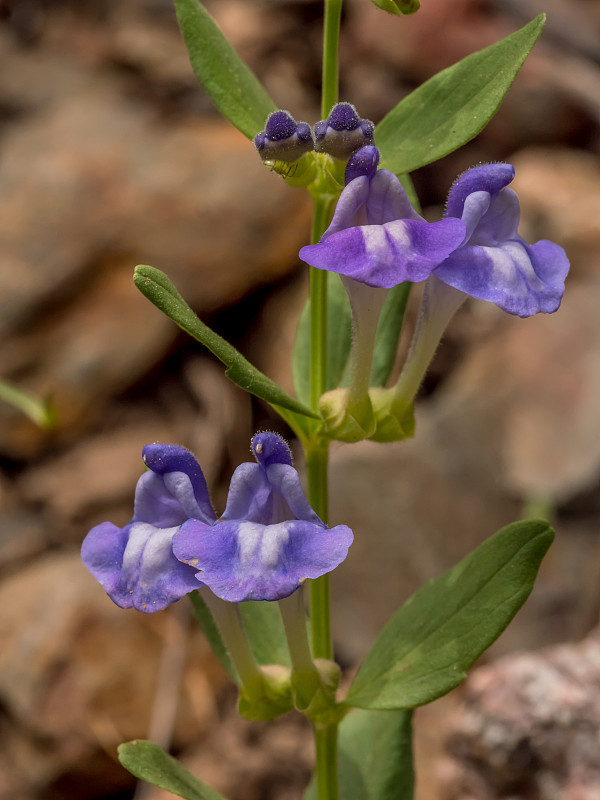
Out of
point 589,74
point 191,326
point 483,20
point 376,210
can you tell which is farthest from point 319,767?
point 483,20

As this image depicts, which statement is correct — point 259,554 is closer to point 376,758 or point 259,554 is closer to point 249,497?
point 249,497

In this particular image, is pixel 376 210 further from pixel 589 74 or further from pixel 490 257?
pixel 589 74

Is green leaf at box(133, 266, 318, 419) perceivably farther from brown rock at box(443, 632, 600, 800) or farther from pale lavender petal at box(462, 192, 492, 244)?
brown rock at box(443, 632, 600, 800)

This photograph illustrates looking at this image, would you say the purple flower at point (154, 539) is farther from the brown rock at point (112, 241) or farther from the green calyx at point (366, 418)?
the brown rock at point (112, 241)

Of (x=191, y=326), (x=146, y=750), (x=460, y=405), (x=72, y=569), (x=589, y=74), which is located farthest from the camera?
(x=589, y=74)

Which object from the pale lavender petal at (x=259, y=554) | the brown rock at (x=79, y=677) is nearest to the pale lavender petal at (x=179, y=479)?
the pale lavender petal at (x=259, y=554)

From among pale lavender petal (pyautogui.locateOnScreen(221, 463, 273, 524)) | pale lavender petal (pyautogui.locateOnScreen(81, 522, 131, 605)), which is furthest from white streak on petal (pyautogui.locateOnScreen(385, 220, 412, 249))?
pale lavender petal (pyautogui.locateOnScreen(81, 522, 131, 605))
